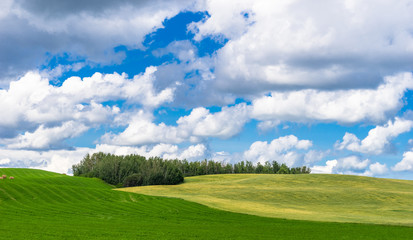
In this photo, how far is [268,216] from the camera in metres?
46.2

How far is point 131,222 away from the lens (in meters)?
34.6

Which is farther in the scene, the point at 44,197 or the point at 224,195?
the point at 224,195

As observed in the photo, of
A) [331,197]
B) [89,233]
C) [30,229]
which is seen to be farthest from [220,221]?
[331,197]

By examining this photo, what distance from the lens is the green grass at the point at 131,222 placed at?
27438 mm

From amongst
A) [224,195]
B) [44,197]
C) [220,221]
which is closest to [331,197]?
[224,195]

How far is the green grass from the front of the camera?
27.4 metres

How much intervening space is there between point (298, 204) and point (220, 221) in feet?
101

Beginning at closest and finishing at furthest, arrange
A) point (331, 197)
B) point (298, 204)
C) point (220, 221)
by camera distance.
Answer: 1. point (220, 221)
2. point (298, 204)
3. point (331, 197)

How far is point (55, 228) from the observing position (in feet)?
92.9

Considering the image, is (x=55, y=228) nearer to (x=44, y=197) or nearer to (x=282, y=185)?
(x=44, y=197)

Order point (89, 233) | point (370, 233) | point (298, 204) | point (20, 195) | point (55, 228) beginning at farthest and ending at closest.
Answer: point (298, 204) → point (20, 195) → point (370, 233) → point (55, 228) → point (89, 233)

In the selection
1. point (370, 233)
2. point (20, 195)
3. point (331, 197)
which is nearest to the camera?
point (370, 233)

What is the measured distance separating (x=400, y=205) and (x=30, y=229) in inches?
2471

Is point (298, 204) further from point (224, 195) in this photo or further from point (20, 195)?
point (20, 195)
